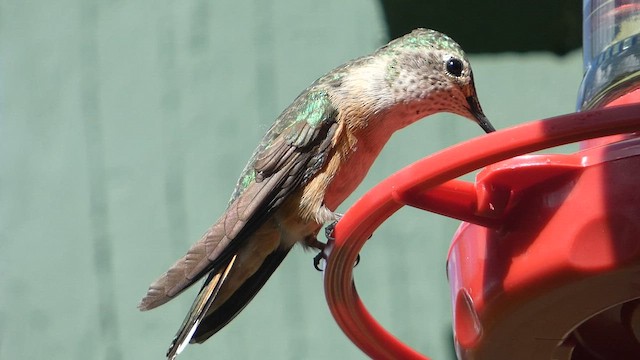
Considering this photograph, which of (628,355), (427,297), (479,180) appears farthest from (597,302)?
(427,297)

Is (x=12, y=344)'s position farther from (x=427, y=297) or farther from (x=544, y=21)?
(x=544, y=21)

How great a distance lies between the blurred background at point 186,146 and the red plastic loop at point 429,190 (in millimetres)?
1398

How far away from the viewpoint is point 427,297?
11.2 ft

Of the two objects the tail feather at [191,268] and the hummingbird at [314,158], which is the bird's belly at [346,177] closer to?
the hummingbird at [314,158]

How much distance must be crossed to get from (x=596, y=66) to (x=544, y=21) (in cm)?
110

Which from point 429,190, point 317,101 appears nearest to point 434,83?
point 317,101

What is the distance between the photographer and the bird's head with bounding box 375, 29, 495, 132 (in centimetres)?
303

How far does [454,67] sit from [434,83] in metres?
0.09

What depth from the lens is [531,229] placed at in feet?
5.45

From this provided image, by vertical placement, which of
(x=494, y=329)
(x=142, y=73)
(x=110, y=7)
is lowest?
(x=494, y=329)

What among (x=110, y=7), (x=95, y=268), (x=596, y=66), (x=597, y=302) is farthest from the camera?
(x=110, y=7)

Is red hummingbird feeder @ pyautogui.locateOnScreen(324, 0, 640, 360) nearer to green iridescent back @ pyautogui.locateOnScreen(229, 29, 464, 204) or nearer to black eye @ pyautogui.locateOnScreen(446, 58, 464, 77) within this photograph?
green iridescent back @ pyautogui.locateOnScreen(229, 29, 464, 204)

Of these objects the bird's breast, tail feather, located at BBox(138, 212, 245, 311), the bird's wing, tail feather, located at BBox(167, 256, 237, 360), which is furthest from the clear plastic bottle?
tail feather, located at BBox(167, 256, 237, 360)

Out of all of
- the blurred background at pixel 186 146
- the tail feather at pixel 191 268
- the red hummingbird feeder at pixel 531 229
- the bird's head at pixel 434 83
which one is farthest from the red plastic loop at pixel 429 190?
the blurred background at pixel 186 146
